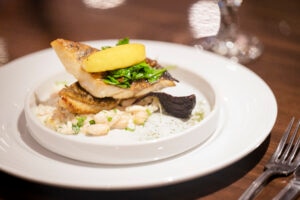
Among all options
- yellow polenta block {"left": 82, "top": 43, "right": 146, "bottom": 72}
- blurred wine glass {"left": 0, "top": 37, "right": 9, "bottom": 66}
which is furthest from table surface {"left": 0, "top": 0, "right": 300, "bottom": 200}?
yellow polenta block {"left": 82, "top": 43, "right": 146, "bottom": 72}

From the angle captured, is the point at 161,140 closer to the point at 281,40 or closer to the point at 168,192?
the point at 168,192

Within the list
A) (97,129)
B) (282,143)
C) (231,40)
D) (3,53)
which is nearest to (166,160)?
(97,129)

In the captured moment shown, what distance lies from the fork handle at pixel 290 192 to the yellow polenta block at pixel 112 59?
0.65 m

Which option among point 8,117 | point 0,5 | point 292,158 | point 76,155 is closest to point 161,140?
point 76,155

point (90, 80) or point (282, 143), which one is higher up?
point (90, 80)

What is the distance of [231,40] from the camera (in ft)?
7.86

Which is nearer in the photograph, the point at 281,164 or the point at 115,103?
the point at 281,164

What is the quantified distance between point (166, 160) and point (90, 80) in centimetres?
41

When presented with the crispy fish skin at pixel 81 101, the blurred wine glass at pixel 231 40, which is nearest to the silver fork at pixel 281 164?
the crispy fish skin at pixel 81 101

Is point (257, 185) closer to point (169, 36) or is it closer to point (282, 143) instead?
point (282, 143)

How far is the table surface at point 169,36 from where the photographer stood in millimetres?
1323

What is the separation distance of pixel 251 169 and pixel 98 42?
101 centimetres

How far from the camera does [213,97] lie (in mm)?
1735

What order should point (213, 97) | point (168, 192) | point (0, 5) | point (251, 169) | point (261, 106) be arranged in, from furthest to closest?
point (0, 5) → point (213, 97) → point (261, 106) → point (251, 169) → point (168, 192)
